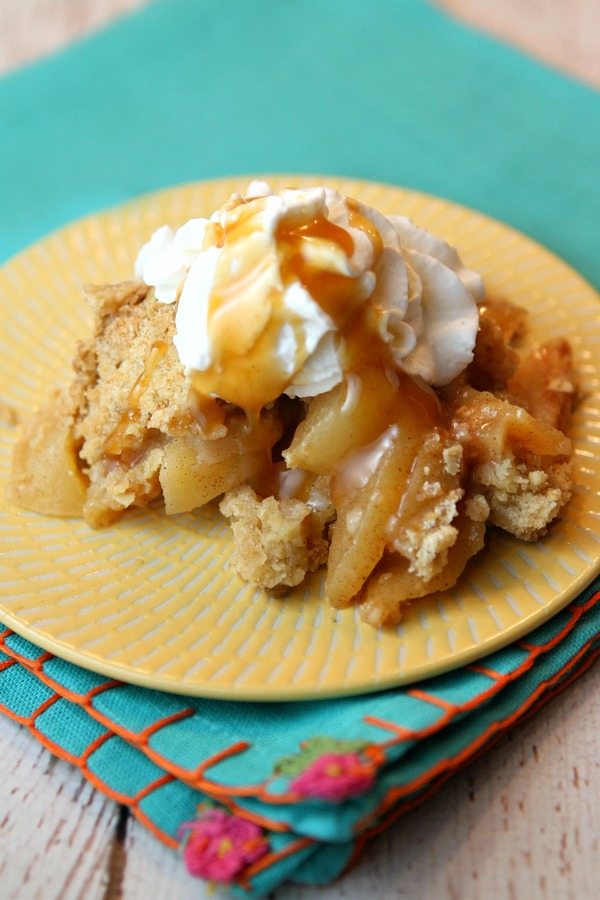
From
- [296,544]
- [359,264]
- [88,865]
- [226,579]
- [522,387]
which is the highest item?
[359,264]

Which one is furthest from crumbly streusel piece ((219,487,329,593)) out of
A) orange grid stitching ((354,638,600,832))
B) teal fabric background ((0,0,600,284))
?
teal fabric background ((0,0,600,284))

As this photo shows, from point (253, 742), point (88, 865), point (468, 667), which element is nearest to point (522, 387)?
point (468, 667)

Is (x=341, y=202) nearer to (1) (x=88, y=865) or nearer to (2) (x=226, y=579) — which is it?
(2) (x=226, y=579)

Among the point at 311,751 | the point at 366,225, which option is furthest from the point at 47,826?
the point at 366,225

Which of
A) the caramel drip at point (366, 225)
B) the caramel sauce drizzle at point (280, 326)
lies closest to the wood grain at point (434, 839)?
the caramel sauce drizzle at point (280, 326)

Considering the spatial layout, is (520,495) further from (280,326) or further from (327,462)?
(280,326)

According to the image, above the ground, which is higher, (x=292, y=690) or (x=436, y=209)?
(x=436, y=209)

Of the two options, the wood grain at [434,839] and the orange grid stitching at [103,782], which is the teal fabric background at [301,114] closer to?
the wood grain at [434,839]
